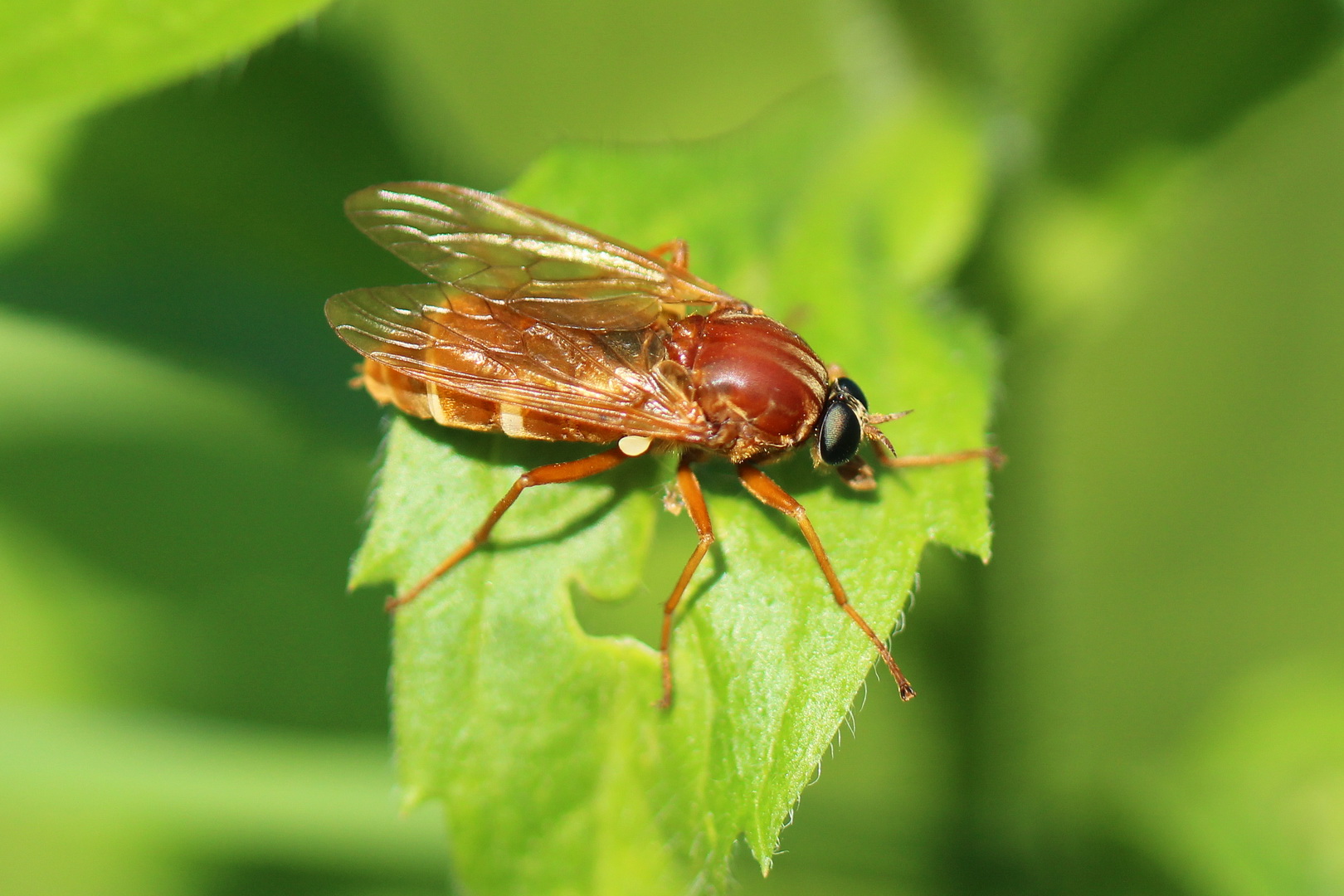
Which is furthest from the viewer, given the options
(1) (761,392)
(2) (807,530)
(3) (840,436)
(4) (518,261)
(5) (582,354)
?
(4) (518,261)

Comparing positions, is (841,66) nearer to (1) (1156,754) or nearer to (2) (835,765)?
(2) (835,765)

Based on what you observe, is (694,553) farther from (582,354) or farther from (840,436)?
(582,354)

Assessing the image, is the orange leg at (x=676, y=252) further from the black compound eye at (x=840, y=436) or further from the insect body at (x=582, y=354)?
the black compound eye at (x=840, y=436)

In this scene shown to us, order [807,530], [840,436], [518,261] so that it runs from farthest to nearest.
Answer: [518,261] → [840,436] → [807,530]

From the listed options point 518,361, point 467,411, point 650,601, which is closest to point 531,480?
point 467,411

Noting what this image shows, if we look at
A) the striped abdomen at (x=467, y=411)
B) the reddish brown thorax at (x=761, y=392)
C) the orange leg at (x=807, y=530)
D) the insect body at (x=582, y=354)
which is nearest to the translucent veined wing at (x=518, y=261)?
the insect body at (x=582, y=354)

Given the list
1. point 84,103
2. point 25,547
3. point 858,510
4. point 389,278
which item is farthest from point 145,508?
point 858,510
